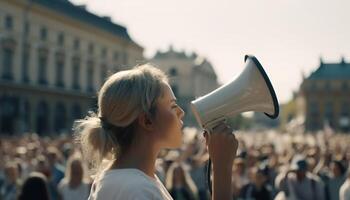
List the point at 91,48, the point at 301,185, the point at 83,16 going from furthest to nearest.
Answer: the point at 91,48 → the point at 83,16 → the point at 301,185

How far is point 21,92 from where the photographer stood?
4603 centimetres

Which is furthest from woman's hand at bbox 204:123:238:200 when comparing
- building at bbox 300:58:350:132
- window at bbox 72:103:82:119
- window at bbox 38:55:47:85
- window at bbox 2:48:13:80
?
building at bbox 300:58:350:132

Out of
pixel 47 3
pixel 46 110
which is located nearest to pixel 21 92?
pixel 46 110

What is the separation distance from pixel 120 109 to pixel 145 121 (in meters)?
0.11

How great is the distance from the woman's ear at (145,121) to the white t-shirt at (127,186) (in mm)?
172

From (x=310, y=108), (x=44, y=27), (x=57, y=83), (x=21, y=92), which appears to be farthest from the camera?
(x=310, y=108)

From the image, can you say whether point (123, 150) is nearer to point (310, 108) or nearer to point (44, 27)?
point (44, 27)

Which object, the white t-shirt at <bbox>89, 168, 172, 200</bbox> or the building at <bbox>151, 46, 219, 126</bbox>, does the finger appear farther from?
the building at <bbox>151, 46, 219, 126</bbox>

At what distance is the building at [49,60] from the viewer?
44750 mm

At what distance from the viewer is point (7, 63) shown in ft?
149

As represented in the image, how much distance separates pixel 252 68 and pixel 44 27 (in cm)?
5009

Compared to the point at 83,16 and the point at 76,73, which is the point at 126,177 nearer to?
the point at 76,73

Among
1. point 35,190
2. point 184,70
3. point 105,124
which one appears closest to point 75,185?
point 35,190

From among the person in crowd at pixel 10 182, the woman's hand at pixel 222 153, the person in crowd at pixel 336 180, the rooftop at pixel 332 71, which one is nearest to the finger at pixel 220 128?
the woman's hand at pixel 222 153
